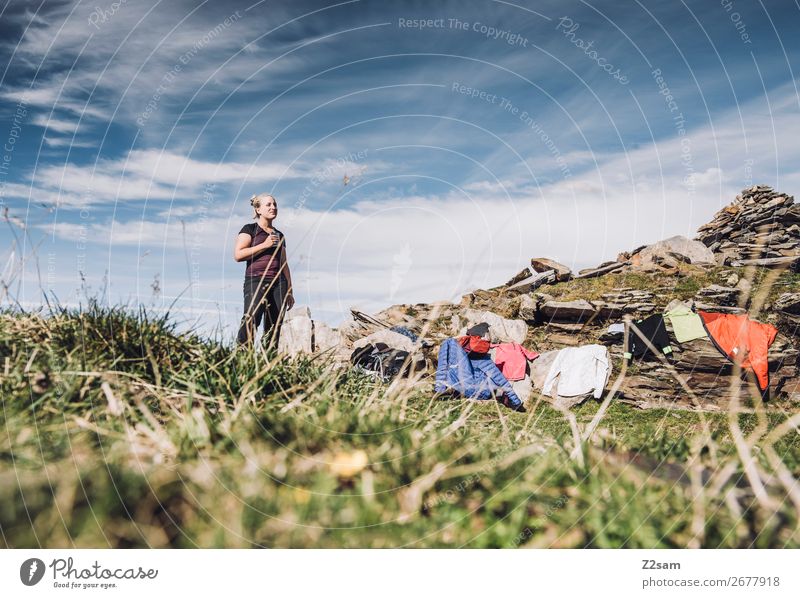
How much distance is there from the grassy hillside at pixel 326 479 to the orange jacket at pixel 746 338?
40.4 ft

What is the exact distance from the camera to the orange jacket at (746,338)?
13.6 m

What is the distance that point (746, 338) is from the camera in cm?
1388

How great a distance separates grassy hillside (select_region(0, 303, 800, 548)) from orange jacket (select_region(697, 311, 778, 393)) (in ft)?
40.4

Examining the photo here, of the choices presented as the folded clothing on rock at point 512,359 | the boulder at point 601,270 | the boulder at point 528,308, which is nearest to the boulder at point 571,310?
the boulder at point 528,308

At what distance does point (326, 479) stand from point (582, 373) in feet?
42.8

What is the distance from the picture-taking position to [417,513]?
7.34 ft

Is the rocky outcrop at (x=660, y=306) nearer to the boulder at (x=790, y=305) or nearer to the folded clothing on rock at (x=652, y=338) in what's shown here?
the boulder at (x=790, y=305)

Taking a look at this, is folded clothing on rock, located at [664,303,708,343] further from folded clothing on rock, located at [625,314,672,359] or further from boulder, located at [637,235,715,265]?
boulder, located at [637,235,715,265]

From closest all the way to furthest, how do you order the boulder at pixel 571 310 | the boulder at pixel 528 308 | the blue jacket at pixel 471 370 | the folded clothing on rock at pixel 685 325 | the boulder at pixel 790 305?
the blue jacket at pixel 471 370, the folded clothing on rock at pixel 685 325, the boulder at pixel 790 305, the boulder at pixel 571 310, the boulder at pixel 528 308

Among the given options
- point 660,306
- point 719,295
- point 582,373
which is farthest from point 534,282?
point 582,373

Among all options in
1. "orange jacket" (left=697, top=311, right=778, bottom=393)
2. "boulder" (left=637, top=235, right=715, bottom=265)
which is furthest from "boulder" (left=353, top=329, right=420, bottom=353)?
"boulder" (left=637, top=235, right=715, bottom=265)

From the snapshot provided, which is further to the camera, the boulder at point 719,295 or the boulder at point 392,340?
the boulder at point 719,295
